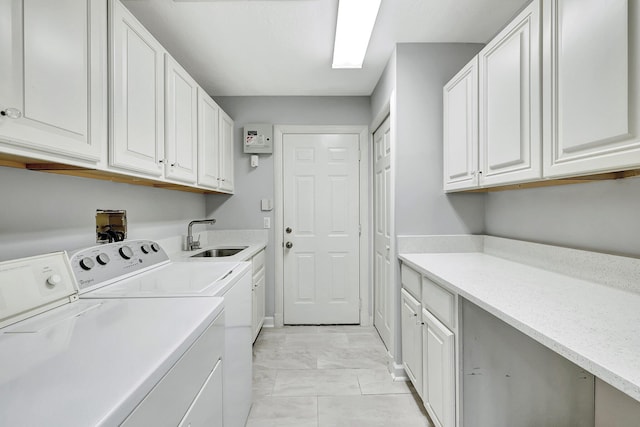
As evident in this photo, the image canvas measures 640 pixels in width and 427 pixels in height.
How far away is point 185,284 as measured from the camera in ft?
4.30

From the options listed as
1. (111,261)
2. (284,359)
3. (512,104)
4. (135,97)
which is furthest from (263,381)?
(512,104)

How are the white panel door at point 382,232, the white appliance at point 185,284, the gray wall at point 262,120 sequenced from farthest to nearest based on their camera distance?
the gray wall at point 262,120
the white panel door at point 382,232
the white appliance at point 185,284

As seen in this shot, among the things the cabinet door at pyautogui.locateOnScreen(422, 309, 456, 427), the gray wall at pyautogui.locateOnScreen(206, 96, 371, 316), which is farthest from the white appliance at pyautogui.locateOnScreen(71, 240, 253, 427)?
the gray wall at pyautogui.locateOnScreen(206, 96, 371, 316)

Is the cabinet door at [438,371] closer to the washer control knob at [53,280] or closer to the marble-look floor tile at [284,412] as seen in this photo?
the marble-look floor tile at [284,412]

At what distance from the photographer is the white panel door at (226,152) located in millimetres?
2713

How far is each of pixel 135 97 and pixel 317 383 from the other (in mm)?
2091

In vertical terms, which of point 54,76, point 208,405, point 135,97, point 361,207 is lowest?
point 208,405

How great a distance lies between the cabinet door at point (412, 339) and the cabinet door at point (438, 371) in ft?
0.26

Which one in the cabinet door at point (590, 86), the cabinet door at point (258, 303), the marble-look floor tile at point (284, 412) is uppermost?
the cabinet door at point (590, 86)

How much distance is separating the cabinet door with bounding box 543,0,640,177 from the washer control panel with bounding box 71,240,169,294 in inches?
77.6

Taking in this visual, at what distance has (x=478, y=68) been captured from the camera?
1.73 metres

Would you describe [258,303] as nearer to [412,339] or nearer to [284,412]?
[284,412]

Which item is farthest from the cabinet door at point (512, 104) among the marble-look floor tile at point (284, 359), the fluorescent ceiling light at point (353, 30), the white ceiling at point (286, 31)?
the marble-look floor tile at point (284, 359)

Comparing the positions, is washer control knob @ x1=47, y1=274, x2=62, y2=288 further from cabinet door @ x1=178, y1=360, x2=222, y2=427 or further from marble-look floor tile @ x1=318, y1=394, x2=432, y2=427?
marble-look floor tile @ x1=318, y1=394, x2=432, y2=427
